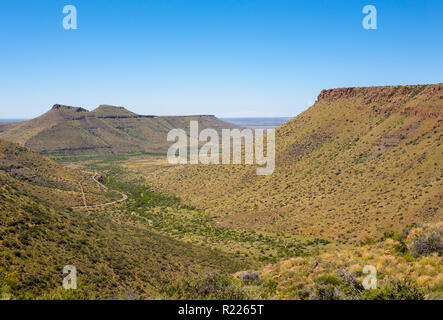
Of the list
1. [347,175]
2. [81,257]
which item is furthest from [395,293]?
[347,175]

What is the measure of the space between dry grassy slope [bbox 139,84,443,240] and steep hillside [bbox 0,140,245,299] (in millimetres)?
16864

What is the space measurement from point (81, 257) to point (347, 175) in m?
42.1

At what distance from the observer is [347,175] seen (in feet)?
157

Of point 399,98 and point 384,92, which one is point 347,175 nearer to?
point 399,98

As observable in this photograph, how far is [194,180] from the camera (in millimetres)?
74000

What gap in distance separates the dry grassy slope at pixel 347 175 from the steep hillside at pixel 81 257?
55.3 feet

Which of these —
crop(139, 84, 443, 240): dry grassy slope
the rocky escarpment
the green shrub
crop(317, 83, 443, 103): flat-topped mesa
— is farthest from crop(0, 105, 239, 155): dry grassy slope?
the green shrub

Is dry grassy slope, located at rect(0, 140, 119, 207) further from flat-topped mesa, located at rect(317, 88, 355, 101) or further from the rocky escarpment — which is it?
the rocky escarpment

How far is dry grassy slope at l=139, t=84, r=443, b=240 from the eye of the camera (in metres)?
36.7

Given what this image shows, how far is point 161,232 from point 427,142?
1719 inches

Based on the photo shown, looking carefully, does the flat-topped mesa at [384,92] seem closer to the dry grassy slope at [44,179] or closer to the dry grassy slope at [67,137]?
the dry grassy slope at [44,179]
